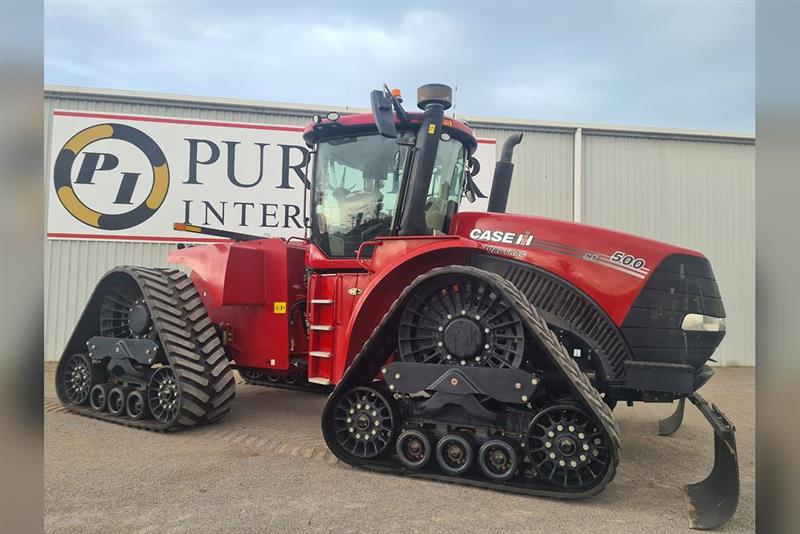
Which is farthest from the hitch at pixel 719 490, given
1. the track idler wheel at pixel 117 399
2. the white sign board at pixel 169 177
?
the white sign board at pixel 169 177

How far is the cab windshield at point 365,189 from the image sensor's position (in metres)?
4.96

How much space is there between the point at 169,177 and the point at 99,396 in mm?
5323

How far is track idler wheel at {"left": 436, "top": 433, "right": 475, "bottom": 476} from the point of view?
3906mm

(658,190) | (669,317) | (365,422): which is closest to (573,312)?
(669,317)

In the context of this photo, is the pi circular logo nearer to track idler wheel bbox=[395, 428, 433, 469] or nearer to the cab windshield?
the cab windshield

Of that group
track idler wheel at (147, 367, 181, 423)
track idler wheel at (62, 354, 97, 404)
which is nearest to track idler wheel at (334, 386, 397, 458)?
track idler wheel at (147, 367, 181, 423)

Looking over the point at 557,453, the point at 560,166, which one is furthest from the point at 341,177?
the point at 560,166

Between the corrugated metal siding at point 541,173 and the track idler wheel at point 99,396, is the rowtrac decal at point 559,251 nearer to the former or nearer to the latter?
the track idler wheel at point 99,396

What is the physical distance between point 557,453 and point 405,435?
1.10 meters

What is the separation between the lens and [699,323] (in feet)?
13.1

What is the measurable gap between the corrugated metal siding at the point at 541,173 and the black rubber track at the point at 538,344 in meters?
7.60

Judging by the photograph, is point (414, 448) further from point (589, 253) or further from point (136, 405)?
point (136, 405)
